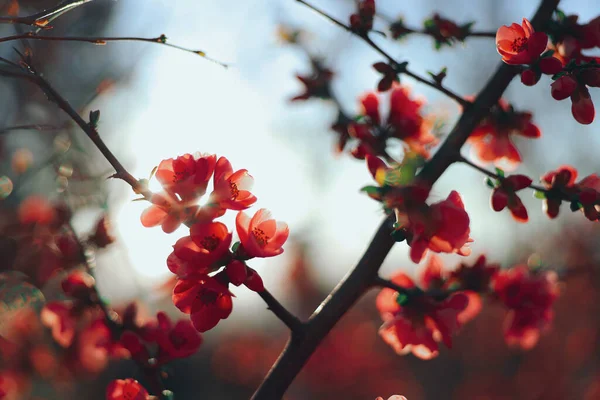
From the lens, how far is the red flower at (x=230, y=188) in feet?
3.41

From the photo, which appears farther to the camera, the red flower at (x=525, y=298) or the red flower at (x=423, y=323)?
the red flower at (x=525, y=298)

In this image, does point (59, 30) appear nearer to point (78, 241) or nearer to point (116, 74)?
point (116, 74)

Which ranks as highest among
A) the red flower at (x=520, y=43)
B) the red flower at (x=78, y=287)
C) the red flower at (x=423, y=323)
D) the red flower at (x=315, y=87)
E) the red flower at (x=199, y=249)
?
the red flower at (x=315, y=87)

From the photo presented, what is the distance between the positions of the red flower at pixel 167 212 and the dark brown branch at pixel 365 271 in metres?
0.36

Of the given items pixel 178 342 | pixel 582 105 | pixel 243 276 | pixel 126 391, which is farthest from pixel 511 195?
pixel 126 391

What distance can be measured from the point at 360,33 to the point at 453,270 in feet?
2.57

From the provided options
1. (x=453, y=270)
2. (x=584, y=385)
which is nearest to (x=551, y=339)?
(x=584, y=385)

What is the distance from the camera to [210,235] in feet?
3.31

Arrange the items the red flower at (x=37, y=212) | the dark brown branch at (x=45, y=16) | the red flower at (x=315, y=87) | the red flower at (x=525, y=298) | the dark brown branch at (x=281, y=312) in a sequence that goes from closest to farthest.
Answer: the dark brown branch at (x=45, y=16), the dark brown branch at (x=281, y=312), the red flower at (x=525, y=298), the red flower at (x=37, y=212), the red flower at (x=315, y=87)

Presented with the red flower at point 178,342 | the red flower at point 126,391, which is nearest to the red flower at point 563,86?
the red flower at point 178,342

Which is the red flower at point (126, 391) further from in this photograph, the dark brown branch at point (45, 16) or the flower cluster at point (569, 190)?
the flower cluster at point (569, 190)

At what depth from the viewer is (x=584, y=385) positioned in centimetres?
524

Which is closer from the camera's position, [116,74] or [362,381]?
[116,74]

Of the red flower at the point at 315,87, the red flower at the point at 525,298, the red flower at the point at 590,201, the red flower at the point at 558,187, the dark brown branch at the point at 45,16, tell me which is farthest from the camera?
the red flower at the point at 315,87
